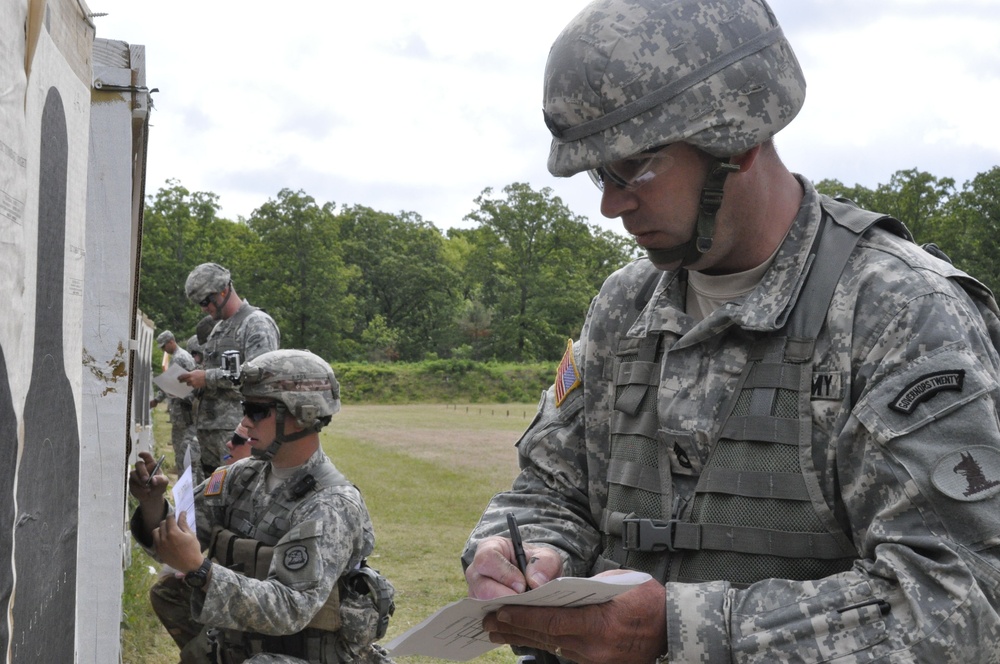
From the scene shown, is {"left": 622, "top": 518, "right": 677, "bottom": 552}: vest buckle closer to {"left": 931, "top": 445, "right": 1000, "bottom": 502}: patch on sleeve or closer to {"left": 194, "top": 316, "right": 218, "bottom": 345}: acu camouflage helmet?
{"left": 931, "top": 445, "right": 1000, "bottom": 502}: patch on sleeve

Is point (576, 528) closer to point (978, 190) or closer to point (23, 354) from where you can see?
point (23, 354)

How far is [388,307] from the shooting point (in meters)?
68.1

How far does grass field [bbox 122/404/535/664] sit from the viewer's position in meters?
6.97

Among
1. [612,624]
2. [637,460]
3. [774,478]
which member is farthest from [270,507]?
[774,478]

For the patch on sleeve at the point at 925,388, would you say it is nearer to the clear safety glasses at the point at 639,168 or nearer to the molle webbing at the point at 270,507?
the clear safety glasses at the point at 639,168

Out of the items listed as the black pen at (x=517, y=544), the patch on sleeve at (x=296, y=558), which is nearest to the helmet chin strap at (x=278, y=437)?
the patch on sleeve at (x=296, y=558)

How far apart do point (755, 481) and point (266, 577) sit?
2.62 m

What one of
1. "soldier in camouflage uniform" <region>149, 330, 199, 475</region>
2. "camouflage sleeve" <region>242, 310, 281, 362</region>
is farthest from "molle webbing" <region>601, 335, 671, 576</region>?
"soldier in camouflage uniform" <region>149, 330, 199, 475</region>

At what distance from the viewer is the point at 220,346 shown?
9.11 metres

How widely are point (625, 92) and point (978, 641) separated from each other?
1.21 m

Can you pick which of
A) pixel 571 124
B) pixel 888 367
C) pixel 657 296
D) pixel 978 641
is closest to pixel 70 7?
pixel 571 124

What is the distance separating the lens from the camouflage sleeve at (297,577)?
386 centimetres

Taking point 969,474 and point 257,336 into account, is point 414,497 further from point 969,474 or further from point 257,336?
point 969,474

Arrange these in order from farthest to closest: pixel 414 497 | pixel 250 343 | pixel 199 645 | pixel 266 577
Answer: pixel 414 497 < pixel 250 343 < pixel 199 645 < pixel 266 577
